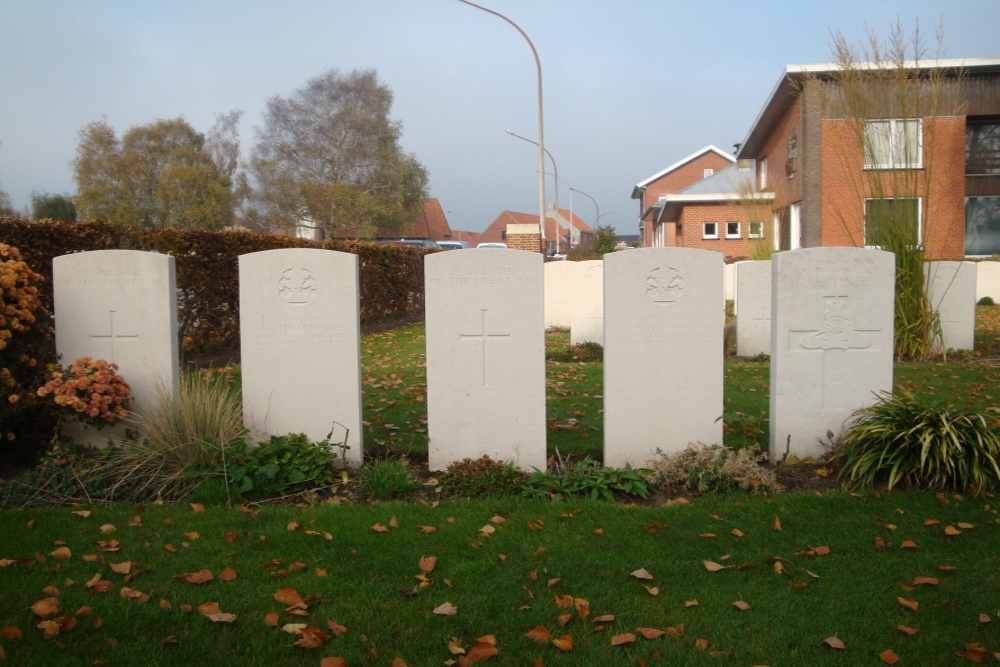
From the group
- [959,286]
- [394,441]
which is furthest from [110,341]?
[959,286]

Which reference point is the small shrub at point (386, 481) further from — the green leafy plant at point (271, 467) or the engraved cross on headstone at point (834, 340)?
the engraved cross on headstone at point (834, 340)

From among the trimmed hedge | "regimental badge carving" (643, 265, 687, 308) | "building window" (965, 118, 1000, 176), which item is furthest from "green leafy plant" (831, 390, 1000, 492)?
"building window" (965, 118, 1000, 176)

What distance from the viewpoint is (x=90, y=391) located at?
628cm

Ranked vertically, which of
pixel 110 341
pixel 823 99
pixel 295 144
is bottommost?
pixel 110 341

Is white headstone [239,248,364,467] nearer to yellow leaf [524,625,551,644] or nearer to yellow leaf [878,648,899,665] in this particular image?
yellow leaf [524,625,551,644]

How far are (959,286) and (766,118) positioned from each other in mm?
17538

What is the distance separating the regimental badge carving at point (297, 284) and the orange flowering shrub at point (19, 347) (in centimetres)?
191

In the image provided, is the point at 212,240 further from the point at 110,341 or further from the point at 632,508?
the point at 632,508

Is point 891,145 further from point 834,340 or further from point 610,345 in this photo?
point 610,345

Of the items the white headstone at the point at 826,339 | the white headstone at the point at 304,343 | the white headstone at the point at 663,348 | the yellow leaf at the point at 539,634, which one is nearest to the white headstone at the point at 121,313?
the white headstone at the point at 304,343

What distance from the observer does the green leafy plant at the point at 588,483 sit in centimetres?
568

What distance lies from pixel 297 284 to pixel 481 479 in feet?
7.03

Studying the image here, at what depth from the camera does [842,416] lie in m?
6.37

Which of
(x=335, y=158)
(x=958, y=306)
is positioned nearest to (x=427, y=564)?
(x=958, y=306)
